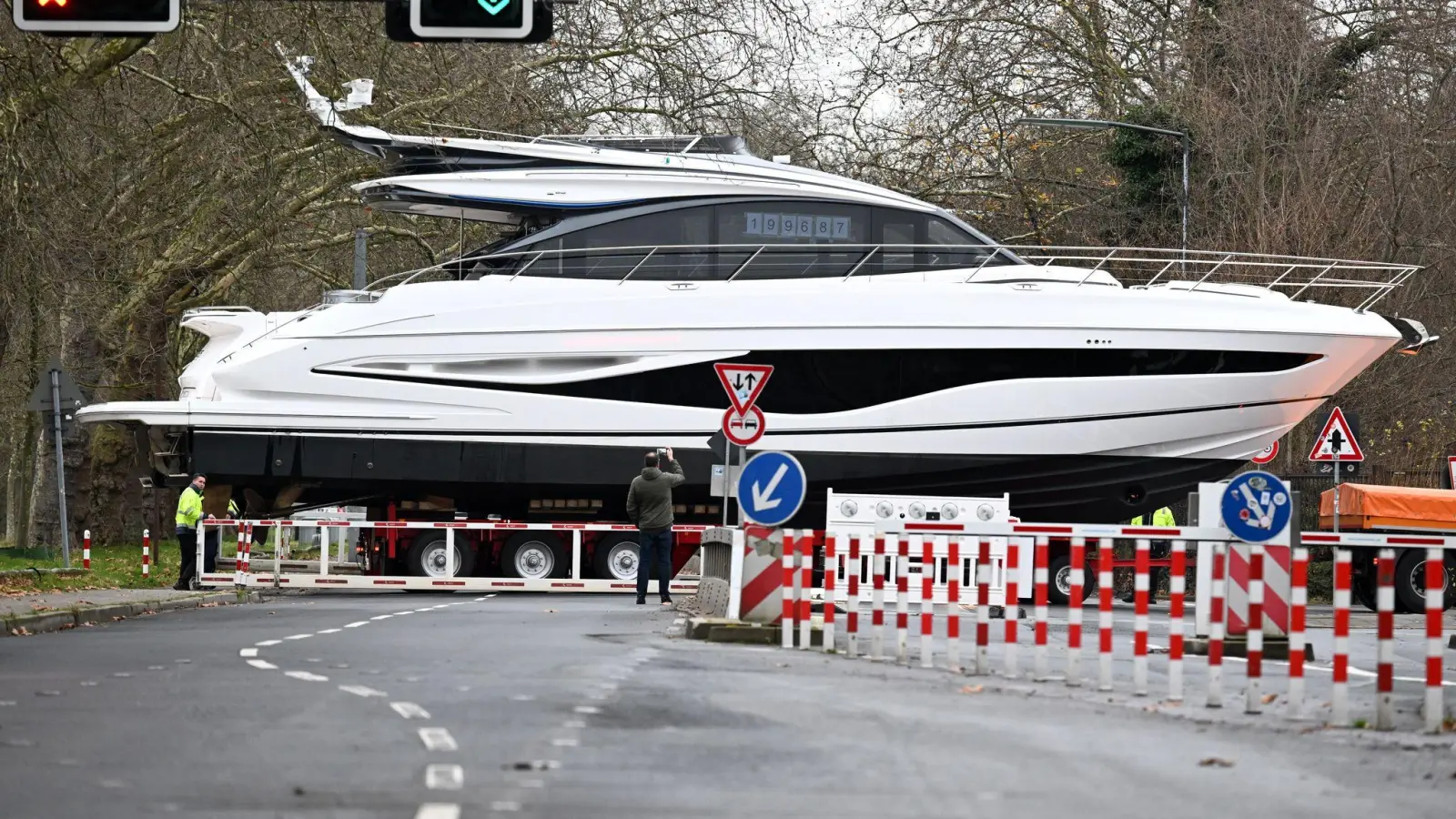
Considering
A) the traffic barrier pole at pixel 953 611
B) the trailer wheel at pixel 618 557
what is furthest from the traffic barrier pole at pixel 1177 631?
the trailer wheel at pixel 618 557

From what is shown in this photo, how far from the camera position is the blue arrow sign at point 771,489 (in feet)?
52.7

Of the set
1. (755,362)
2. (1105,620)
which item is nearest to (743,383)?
(755,362)

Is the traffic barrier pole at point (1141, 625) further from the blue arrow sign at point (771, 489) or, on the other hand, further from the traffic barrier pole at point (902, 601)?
the blue arrow sign at point (771, 489)

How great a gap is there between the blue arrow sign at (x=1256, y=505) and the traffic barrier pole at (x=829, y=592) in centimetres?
324

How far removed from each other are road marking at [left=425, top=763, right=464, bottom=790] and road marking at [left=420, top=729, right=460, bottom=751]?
54cm

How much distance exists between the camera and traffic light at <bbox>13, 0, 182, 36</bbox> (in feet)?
44.9

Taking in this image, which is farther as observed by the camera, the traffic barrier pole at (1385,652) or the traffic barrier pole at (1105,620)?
the traffic barrier pole at (1105,620)

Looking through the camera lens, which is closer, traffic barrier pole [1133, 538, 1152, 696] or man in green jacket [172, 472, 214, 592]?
traffic barrier pole [1133, 538, 1152, 696]

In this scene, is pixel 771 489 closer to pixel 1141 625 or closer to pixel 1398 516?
pixel 1141 625

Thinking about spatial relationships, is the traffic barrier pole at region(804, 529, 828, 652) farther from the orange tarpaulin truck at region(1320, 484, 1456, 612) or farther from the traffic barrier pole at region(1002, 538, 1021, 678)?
the orange tarpaulin truck at region(1320, 484, 1456, 612)

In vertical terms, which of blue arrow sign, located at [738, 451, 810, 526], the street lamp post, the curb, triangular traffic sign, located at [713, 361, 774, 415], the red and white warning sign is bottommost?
the curb

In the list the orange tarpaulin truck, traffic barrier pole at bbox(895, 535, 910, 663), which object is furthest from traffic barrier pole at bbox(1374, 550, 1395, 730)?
the orange tarpaulin truck

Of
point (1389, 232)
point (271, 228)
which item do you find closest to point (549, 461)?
point (271, 228)

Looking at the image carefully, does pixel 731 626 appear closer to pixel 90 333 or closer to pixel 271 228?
pixel 271 228
